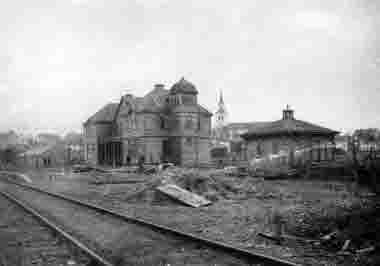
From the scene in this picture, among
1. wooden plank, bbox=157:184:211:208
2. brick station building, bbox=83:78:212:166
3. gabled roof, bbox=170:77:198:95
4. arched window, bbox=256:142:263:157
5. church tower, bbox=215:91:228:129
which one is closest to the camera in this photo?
wooden plank, bbox=157:184:211:208

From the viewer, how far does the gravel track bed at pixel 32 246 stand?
6.95m

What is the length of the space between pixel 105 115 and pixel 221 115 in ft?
279

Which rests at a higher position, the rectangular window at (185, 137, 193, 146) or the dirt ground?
the rectangular window at (185, 137, 193, 146)

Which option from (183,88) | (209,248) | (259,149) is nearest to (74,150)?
(183,88)

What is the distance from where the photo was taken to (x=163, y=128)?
164ft

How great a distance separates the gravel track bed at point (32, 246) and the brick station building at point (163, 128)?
36.7 meters

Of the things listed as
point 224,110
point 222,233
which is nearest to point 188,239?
point 222,233

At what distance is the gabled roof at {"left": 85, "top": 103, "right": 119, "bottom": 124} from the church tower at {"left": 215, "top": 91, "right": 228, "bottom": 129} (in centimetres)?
8150

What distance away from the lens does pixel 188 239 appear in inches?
323

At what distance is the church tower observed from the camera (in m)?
137

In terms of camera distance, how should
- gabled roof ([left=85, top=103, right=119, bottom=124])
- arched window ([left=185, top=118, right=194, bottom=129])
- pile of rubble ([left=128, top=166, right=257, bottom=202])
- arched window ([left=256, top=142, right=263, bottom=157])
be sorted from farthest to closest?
gabled roof ([left=85, top=103, right=119, bottom=124])
arched window ([left=185, top=118, right=194, bottom=129])
arched window ([left=256, top=142, right=263, bottom=157])
pile of rubble ([left=128, top=166, right=257, bottom=202])

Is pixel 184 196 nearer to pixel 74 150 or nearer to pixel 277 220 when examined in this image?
pixel 277 220

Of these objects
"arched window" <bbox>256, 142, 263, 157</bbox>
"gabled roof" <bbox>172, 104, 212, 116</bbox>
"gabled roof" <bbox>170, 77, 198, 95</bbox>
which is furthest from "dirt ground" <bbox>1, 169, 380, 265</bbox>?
"gabled roof" <bbox>170, 77, 198, 95</bbox>

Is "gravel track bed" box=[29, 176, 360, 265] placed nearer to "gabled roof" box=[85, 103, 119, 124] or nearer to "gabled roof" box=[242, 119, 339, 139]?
"gabled roof" box=[242, 119, 339, 139]
